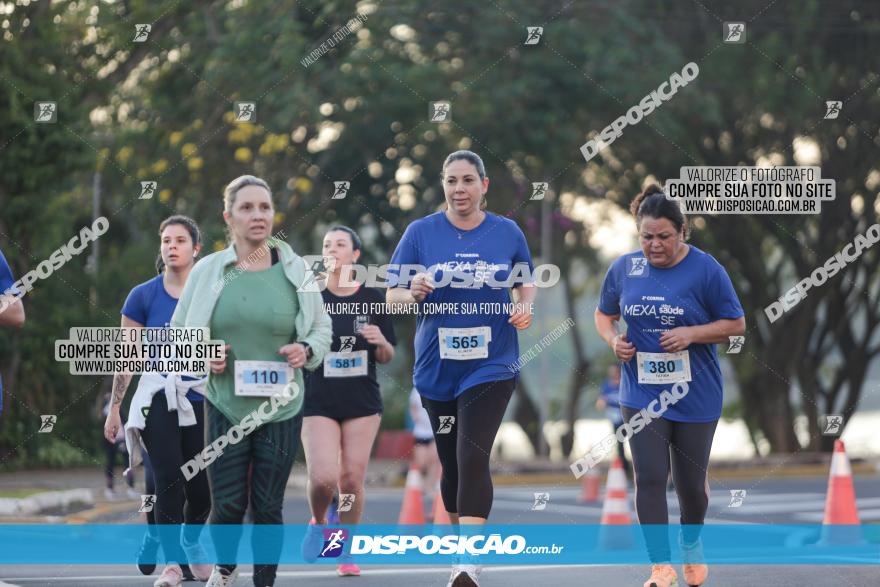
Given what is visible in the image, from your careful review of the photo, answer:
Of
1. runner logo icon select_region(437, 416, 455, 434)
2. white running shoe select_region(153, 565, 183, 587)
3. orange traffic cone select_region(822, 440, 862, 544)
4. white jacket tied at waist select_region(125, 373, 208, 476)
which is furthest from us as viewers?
orange traffic cone select_region(822, 440, 862, 544)

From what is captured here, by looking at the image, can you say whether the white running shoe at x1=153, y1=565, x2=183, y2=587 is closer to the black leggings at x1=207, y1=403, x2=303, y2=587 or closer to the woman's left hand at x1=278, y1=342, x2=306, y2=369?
the black leggings at x1=207, y1=403, x2=303, y2=587

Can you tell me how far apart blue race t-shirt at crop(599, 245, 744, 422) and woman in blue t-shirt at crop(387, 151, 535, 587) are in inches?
23.5

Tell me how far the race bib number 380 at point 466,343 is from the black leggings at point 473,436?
18 centimetres

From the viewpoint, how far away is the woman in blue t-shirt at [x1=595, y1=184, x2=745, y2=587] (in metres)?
8.74

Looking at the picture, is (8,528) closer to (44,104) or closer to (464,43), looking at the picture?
(44,104)

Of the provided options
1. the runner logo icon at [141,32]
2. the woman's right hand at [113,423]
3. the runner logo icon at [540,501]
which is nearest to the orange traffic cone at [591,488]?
the runner logo icon at [540,501]

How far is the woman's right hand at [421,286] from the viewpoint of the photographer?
29.2ft

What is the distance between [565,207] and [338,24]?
10935 millimetres

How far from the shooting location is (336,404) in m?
10.5

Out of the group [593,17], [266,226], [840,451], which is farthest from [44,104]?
[266,226]

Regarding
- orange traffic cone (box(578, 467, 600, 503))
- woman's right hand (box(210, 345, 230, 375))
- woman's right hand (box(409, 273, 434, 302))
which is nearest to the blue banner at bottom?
woman's right hand (box(210, 345, 230, 375))

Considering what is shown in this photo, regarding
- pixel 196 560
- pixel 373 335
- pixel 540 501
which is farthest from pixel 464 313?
pixel 540 501

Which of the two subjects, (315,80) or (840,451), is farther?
(315,80)

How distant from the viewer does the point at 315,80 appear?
23.7m
